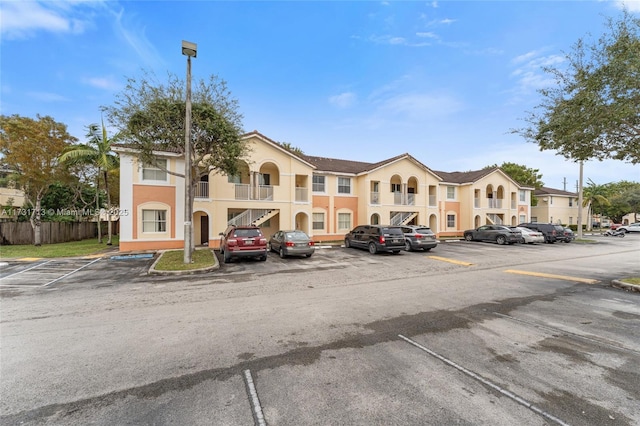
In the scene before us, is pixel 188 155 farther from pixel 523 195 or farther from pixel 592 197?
pixel 592 197

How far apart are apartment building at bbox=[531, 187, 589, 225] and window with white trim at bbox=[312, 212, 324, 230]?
3687 centimetres

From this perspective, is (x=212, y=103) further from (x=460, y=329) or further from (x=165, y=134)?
(x=460, y=329)

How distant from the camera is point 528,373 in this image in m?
3.76

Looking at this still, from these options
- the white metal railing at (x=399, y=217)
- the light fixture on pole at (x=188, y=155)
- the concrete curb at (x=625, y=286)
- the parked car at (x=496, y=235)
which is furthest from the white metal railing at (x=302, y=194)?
the concrete curb at (x=625, y=286)

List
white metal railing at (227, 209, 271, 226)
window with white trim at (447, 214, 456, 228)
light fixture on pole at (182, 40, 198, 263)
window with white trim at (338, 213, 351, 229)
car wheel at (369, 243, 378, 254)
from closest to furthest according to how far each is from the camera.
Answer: light fixture on pole at (182, 40, 198, 263), car wheel at (369, 243, 378, 254), white metal railing at (227, 209, 271, 226), window with white trim at (338, 213, 351, 229), window with white trim at (447, 214, 456, 228)

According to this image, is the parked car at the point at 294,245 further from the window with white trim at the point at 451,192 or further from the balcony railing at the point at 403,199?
the window with white trim at the point at 451,192

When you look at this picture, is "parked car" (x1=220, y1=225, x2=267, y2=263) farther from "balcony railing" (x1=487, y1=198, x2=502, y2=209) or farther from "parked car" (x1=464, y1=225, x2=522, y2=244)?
"balcony railing" (x1=487, y1=198, x2=502, y2=209)

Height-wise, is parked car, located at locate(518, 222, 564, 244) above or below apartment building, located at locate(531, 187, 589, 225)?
below

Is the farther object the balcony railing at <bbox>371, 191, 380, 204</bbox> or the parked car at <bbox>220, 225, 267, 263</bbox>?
the balcony railing at <bbox>371, 191, 380, 204</bbox>

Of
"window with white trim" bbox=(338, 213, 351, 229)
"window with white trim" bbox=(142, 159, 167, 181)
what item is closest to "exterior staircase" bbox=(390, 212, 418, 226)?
"window with white trim" bbox=(338, 213, 351, 229)

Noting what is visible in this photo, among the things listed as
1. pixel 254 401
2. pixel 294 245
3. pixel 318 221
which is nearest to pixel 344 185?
pixel 318 221

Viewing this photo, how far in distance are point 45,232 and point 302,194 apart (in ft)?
67.5

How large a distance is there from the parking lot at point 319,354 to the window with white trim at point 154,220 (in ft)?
28.6

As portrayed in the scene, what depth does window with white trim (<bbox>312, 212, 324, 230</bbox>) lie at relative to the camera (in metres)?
23.5
